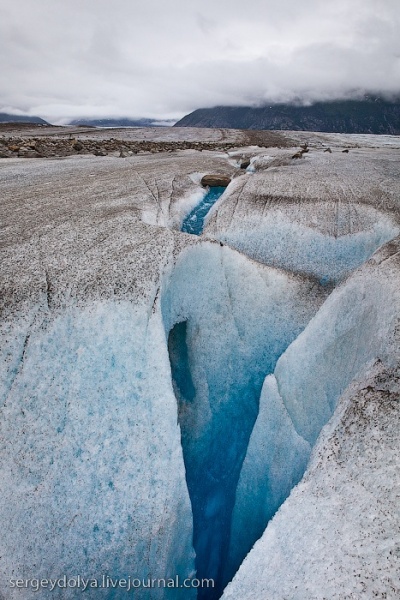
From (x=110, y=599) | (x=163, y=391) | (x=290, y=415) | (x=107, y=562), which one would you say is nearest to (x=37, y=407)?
(x=163, y=391)

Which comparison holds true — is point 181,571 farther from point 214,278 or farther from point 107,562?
point 214,278

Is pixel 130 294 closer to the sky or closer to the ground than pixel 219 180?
closer to the ground

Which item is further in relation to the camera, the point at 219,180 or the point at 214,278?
the point at 219,180

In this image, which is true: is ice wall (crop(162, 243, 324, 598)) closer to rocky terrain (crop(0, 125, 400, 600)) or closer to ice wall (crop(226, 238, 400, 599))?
rocky terrain (crop(0, 125, 400, 600))

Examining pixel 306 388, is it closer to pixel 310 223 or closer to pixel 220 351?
pixel 220 351

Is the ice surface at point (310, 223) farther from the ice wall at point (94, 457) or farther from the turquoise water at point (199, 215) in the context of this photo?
the ice wall at point (94, 457)

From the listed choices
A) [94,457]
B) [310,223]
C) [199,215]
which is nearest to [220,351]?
[94,457]

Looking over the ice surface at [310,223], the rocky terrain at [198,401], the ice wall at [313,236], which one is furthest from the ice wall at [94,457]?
the ice surface at [310,223]
